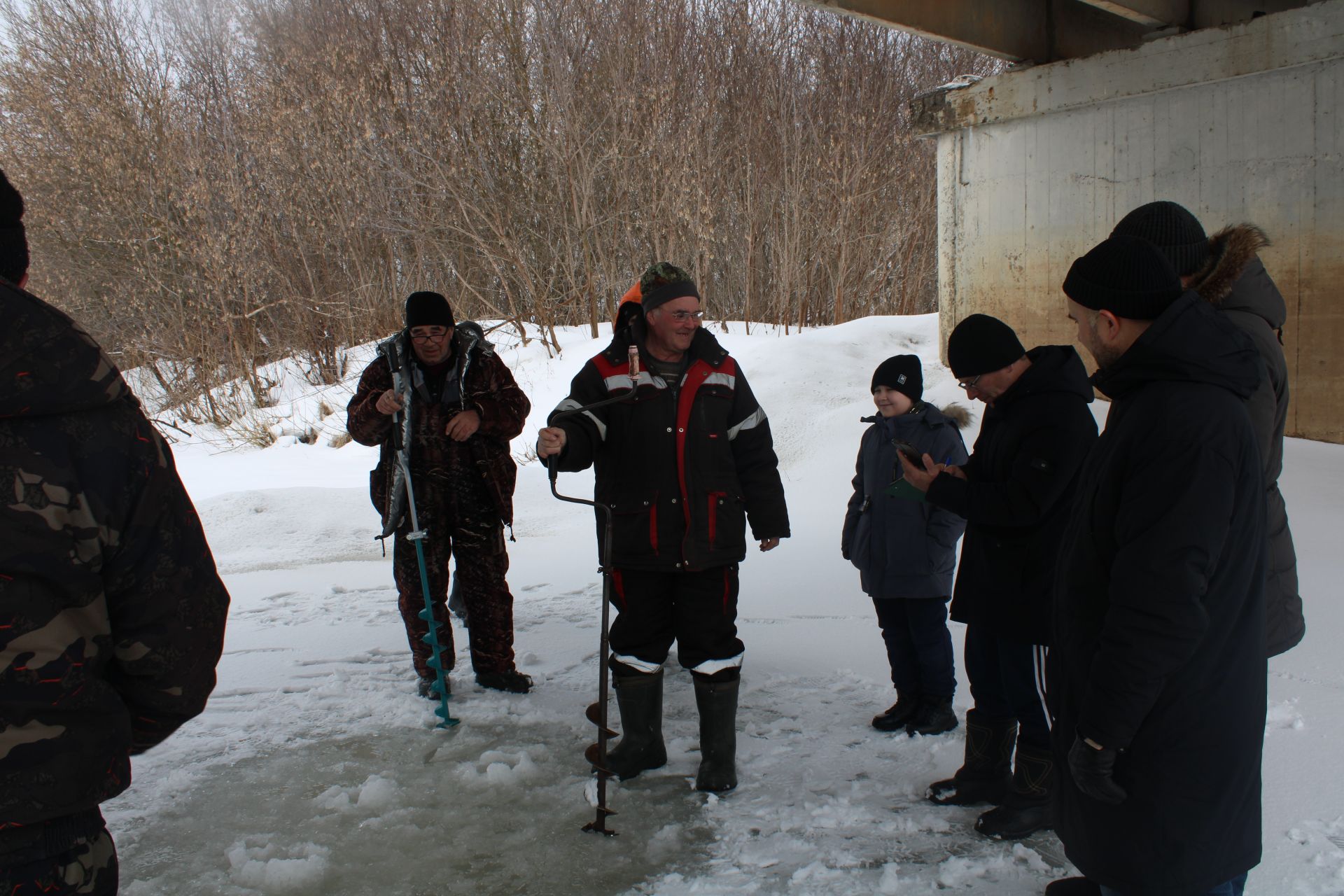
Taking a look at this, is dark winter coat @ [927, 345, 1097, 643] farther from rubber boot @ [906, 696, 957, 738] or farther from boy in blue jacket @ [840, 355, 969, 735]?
rubber boot @ [906, 696, 957, 738]

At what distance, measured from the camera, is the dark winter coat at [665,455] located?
138 inches

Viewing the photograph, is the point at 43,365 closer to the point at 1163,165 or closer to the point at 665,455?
the point at 665,455

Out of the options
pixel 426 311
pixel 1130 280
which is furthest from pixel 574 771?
pixel 1130 280

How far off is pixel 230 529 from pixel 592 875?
241 inches

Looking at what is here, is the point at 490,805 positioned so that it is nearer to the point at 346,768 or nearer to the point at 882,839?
the point at 346,768

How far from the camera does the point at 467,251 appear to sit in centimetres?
1648

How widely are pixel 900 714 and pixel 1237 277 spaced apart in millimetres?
2003

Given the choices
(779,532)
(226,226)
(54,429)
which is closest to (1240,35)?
(779,532)

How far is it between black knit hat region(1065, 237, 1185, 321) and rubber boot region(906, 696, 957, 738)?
6.93 feet

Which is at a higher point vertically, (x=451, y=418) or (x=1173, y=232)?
(x=1173, y=232)

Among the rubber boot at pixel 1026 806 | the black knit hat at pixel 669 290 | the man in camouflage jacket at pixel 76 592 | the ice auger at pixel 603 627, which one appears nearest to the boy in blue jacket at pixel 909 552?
the rubber boot at pixel 1026 806

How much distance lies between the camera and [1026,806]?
310cm

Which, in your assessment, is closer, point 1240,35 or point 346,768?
point 346,768

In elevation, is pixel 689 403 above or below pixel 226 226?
below
